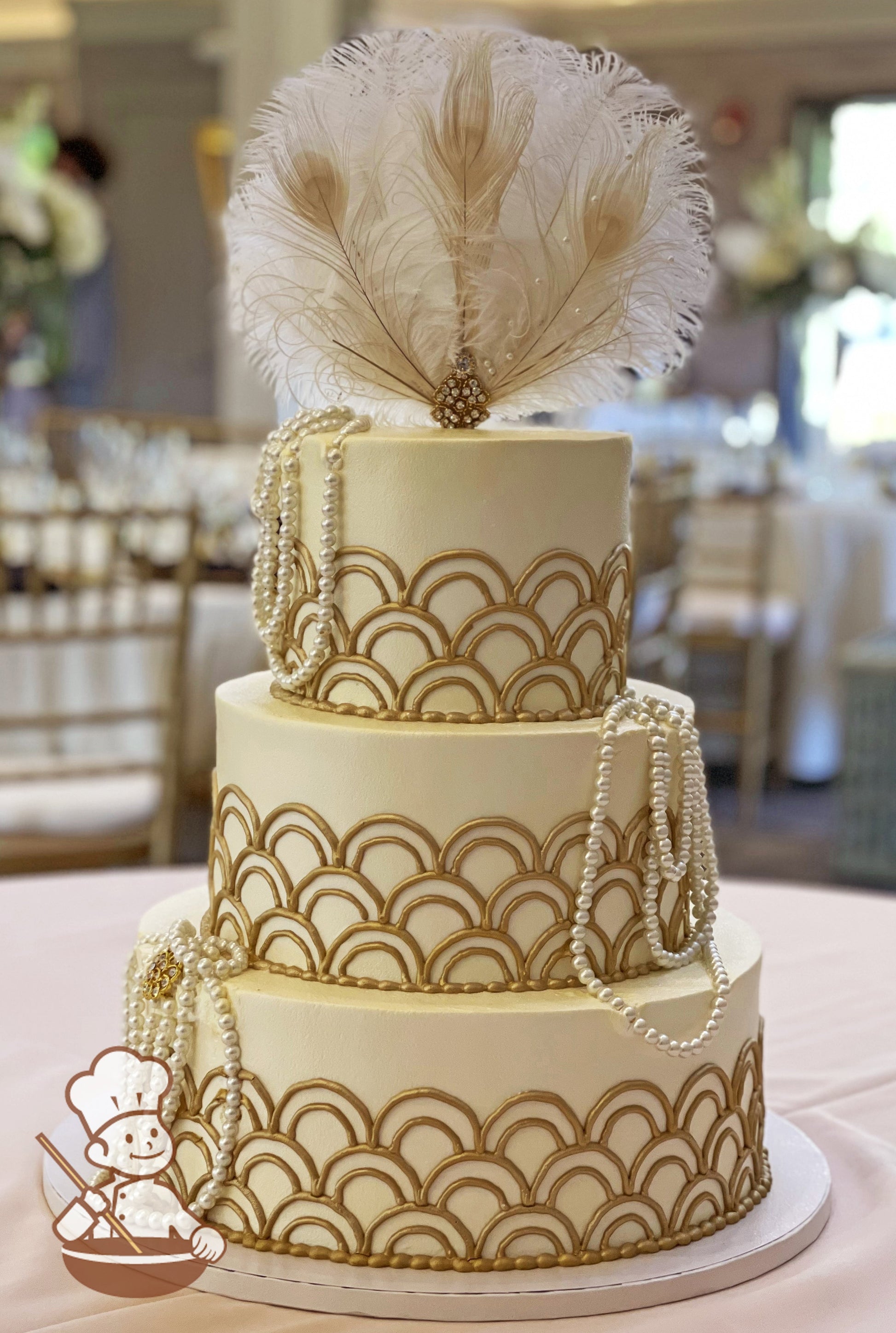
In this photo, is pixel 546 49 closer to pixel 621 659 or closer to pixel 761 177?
pixel 621 659

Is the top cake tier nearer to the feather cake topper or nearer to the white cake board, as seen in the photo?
the feather cake topper

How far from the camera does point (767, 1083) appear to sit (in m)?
1.23

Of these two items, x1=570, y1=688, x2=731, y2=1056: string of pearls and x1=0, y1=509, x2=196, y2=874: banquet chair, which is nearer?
x1=570, y1=688, x2=731, y2=1056: string of pearls

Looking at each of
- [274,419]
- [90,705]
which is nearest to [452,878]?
[90,705]

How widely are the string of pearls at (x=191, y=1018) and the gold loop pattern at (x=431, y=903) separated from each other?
0.12ft

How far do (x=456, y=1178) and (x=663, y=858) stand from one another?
0.23 m

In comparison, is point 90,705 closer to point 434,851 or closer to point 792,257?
point 434,851

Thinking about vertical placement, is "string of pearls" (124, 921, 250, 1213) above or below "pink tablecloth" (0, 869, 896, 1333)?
above

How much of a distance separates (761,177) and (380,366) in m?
8.62

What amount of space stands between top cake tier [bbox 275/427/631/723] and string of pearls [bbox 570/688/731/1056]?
0.05 metres

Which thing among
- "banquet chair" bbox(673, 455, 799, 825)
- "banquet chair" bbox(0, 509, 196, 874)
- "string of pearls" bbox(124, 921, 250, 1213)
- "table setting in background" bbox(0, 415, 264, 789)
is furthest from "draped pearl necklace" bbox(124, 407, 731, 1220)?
"banquet chair" bbox(673, 455, 799, 825)

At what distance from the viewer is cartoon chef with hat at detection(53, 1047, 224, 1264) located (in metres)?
0.90

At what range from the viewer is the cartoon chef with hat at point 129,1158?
0.90m

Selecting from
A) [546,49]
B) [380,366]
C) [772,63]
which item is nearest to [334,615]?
[380,366]
